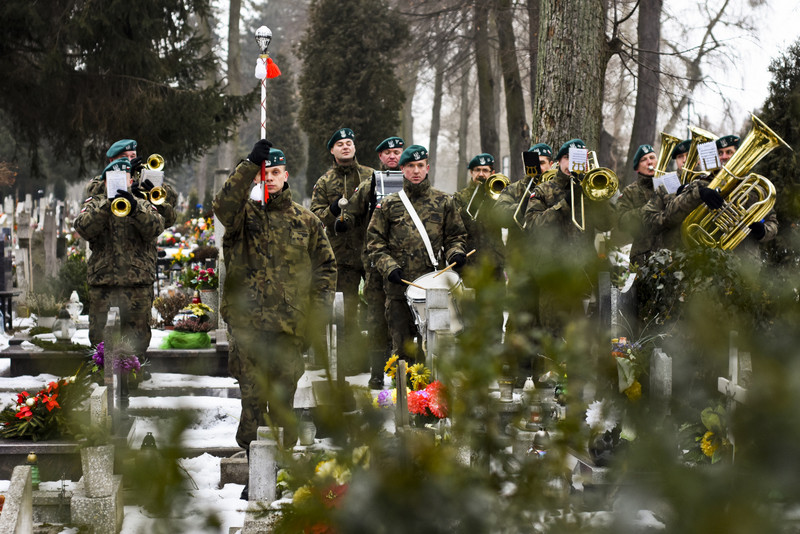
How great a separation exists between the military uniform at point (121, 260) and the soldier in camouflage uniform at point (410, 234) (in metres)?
2.04

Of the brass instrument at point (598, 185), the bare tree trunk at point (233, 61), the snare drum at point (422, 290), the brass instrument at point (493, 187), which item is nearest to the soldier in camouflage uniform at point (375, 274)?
the snare drum at point (422, 290)

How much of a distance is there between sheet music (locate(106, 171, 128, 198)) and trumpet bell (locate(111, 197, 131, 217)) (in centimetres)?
7

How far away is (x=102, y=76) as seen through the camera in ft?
53.7

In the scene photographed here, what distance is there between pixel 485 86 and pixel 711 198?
14908 millimetres

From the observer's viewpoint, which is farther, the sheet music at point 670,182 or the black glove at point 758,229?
the sheet music at point 670,182

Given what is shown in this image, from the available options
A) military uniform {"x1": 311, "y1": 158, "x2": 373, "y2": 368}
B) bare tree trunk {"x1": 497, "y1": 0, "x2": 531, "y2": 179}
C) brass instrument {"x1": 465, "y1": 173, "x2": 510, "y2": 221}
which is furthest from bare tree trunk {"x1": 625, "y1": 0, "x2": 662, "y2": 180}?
military uniform {"x1": 311, "y1": 158, "x2": 373, "y2": 368}

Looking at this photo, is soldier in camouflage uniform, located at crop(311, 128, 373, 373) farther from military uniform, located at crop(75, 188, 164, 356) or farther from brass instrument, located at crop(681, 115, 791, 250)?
brass instrument, located at crop(681, 115, 791, 250)

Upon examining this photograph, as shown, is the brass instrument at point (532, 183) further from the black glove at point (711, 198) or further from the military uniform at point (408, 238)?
the black glove at point (711, 198)

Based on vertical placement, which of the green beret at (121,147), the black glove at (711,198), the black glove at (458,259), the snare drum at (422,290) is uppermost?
the green beret at (121,147)

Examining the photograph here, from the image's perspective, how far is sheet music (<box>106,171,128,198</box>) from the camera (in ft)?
25.1

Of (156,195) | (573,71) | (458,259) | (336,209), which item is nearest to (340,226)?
A: (336,209)

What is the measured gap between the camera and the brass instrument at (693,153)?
8352 mm

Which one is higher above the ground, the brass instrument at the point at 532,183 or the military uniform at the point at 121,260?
the brass instrument at the point at 532,183

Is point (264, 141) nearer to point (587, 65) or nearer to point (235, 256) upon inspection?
point (235, 256)
